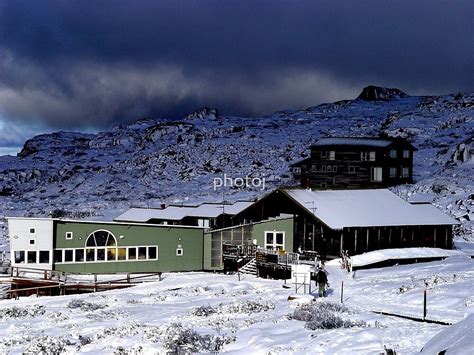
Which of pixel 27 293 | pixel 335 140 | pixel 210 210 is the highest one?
pixel 335 140

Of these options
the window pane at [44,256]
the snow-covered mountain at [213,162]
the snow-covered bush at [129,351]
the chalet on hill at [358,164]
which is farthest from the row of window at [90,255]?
the chalet on hill at [358,164]

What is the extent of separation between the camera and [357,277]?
119 feet

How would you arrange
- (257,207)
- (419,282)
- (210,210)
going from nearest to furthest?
(419,282), (257,207), (210,210)

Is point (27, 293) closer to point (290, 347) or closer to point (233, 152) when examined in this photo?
point (290, 347)

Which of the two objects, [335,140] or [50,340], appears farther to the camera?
[335,140]

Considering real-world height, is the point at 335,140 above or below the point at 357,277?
above

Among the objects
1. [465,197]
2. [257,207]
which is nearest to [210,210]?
[257,207]

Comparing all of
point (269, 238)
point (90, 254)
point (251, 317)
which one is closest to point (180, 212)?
point (90, 254)

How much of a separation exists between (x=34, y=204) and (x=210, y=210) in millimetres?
57883

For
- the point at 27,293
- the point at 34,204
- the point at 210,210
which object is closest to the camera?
the point at 27,293

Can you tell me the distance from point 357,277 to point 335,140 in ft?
213

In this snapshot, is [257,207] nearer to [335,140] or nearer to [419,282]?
[419,282]

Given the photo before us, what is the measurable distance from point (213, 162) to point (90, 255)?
9505 centimetres

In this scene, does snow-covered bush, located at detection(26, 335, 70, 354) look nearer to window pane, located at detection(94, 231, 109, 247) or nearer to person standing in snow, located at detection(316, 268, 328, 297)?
person standing in snow, located at detection(316, 268, 328, 297)
